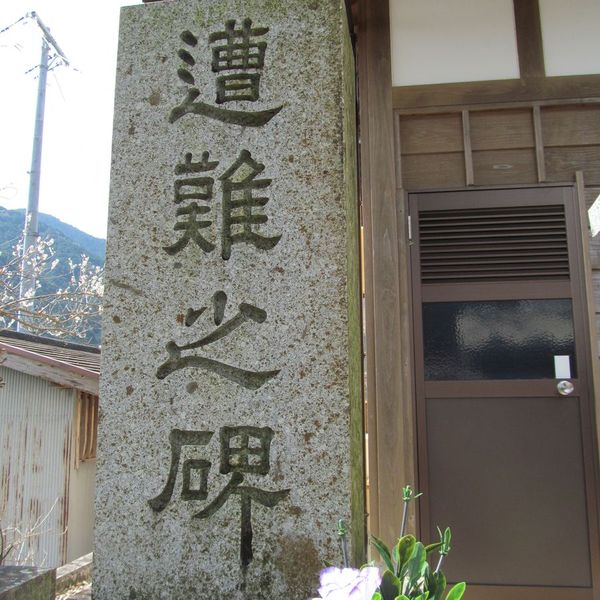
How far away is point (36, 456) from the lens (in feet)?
20.4

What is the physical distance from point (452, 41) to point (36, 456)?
5.87 meters

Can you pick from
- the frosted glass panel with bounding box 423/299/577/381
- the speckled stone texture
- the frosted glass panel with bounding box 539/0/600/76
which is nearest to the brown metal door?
the frosted glass panel with bounding box 423/299/577/381

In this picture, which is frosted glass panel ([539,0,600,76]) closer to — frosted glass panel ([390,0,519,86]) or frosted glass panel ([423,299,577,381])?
frosted glass panel ([390,0,519,86])

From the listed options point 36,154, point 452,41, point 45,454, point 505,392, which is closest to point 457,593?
point 505,392

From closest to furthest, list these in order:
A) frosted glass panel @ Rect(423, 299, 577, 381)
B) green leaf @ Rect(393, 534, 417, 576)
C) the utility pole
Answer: green leaf @ Rect(393, 534, 417, 576)
frosted glass panel @ Rect(423, 299, 577, 381)
the utility pole

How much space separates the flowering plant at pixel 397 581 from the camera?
1.28 metres

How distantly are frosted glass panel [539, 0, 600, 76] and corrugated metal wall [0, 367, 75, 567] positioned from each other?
18.5ft

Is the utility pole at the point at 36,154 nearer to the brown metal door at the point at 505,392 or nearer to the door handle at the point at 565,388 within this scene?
the brown metal door at the point at 505,392

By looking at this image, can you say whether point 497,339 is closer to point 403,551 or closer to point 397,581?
point 403,551

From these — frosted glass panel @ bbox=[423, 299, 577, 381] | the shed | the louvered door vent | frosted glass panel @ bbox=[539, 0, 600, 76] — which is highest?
frosted glass panel @ bbox=[539, 0, 600, 76]

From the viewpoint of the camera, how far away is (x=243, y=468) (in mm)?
1929

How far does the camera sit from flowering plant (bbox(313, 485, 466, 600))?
4.18ft

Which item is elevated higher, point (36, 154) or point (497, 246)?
point (36, 154)

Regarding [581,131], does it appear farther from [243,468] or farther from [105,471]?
[105,471]
